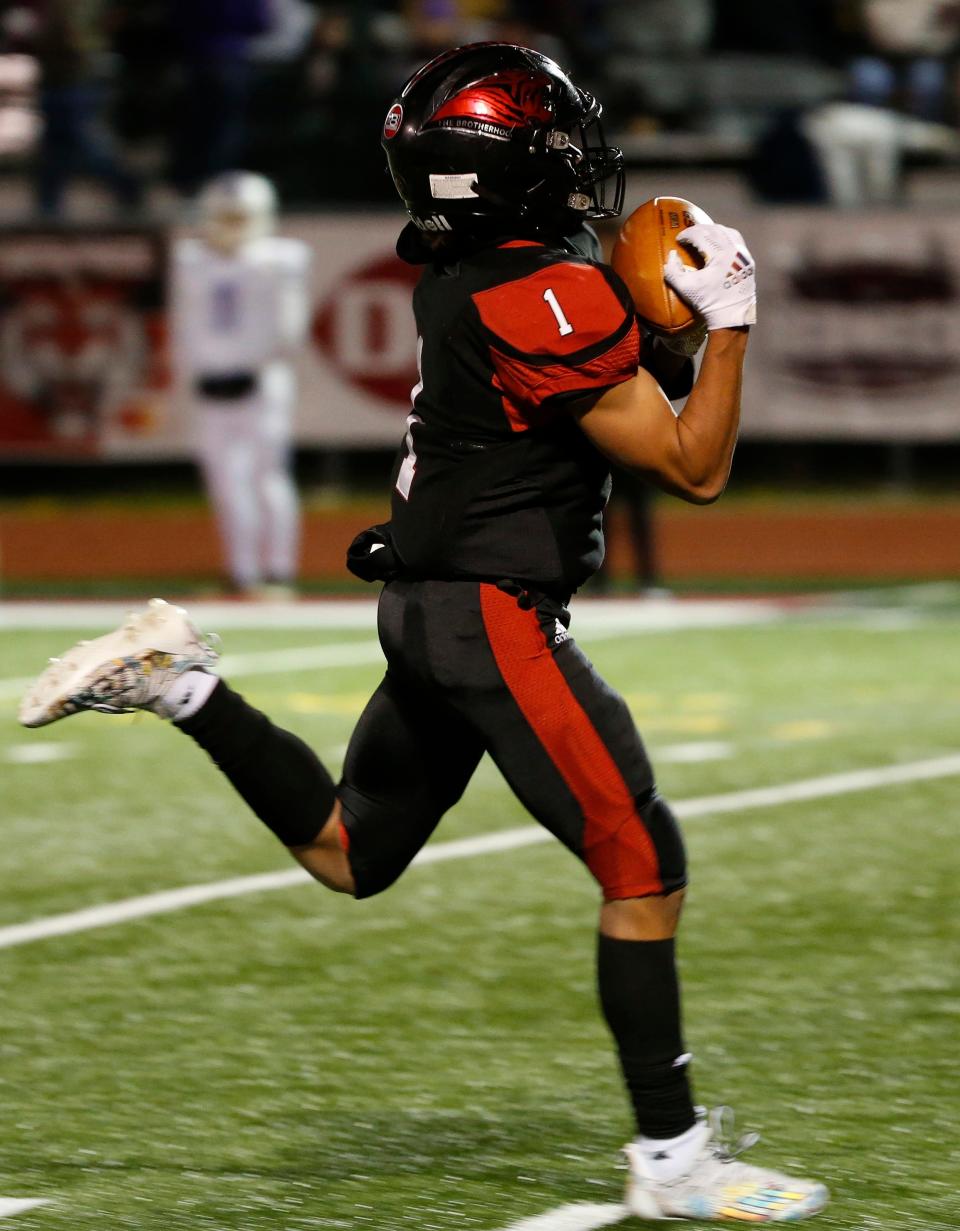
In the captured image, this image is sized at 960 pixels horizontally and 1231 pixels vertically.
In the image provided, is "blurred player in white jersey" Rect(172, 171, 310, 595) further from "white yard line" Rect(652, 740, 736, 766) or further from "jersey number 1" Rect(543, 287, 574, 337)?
"jersey number 1" Rect(543, 287, 574, 337)

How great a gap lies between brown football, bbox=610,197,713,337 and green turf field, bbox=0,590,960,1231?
1149 mm

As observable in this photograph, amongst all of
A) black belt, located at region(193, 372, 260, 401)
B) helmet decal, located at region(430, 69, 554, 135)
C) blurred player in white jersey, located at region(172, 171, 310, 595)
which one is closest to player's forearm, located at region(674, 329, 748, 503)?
helmet decal, located at region(430, 69, 554, 135)

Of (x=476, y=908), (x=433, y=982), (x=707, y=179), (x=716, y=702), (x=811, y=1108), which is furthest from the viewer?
(x=707, y=179)

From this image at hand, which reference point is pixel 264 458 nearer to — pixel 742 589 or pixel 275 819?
pixel 742 589

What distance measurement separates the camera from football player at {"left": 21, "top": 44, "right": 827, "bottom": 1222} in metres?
3.50

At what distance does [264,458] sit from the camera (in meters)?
12.4

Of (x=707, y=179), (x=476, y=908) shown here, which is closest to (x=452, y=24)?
(x=707, y=179)

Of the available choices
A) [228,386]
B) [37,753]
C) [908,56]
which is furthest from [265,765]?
[908,56]

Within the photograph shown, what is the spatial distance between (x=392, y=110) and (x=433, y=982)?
198 centimetres

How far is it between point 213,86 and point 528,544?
44.5 feet

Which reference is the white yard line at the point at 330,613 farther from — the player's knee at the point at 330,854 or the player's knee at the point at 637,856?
the player's knee at the point at 637,856

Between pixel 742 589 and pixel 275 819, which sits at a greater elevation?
pixel 275 819

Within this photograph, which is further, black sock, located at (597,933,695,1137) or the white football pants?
the white football pants

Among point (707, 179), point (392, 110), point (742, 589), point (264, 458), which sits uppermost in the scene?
point (392, 110)
